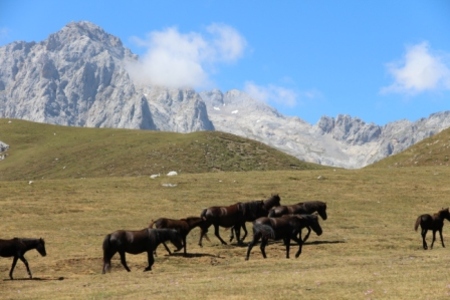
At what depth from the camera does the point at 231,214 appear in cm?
3116

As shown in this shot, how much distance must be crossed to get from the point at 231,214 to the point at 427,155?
5415 centimetres

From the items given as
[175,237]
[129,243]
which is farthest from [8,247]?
[175,237]

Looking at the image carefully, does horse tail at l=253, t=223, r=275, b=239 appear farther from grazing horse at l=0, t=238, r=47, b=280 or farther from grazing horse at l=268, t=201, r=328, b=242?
grazing horse at l=0, t=238, r=47, b=280

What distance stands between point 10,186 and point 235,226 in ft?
98.0

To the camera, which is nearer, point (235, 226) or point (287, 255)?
point (287, 255)

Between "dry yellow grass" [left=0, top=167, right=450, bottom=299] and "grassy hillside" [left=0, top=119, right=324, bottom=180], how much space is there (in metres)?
28.1

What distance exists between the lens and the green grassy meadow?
62.8ft

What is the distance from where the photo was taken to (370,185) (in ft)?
178

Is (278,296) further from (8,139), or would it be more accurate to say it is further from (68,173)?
(8,139)

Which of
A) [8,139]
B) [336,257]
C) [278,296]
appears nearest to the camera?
[278,296]

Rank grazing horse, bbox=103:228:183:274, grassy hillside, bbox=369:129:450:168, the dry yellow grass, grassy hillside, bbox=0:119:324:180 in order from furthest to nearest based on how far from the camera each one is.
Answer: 1. grassy hillside, bbox=0:119:324:180
2. grassy hillside, bbox=369:129:450:168
3. grazing horse, bbox=103:228:183:274
4. the dry yellow grass

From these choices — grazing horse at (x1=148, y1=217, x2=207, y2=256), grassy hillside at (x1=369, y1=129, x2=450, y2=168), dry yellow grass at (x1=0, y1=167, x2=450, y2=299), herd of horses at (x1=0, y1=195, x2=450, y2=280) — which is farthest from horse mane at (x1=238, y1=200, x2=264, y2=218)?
grassy hillside at (x1=369, y1=129, x2=450, y2=168)

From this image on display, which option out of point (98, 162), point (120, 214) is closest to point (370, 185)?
point (120, 214)

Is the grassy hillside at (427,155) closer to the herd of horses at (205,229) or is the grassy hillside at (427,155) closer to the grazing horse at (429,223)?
the grazing horse at (429,223)
